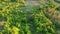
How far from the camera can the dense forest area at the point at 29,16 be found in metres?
3.24

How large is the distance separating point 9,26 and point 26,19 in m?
0.33

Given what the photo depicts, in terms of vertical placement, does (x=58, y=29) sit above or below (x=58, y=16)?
below

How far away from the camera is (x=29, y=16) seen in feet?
11.1

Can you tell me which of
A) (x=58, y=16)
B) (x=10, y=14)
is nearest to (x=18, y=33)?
(x=10, y=14)

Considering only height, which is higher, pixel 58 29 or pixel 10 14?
pixel 10 14

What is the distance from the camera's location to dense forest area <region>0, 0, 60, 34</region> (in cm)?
324

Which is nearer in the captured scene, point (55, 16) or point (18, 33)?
point (18, 33)

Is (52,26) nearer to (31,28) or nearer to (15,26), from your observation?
(31,28)

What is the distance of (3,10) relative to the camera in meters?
3.29

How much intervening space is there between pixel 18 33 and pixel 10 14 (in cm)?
37

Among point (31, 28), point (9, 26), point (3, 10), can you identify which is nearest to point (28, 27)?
point (31, 28)

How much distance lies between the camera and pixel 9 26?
3.21 metres

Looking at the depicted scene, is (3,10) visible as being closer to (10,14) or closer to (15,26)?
(10,14)

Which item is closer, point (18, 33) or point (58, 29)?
point (18, 33)
